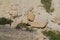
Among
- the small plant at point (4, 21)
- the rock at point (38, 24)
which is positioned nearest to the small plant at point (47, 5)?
the rock at point (38, 24)

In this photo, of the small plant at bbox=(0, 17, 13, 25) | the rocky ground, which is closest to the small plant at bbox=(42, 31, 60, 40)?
the rocky ground

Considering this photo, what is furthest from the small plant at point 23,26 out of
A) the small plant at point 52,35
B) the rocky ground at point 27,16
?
the small plant at point 52,35

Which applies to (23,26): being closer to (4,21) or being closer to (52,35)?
(4,21)

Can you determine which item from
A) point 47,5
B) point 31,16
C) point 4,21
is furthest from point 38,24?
point 4,21

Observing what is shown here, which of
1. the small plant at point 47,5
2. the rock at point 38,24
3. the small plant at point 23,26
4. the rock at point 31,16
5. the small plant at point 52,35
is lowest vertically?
the small plant at point 52,35

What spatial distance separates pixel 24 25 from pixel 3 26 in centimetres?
22

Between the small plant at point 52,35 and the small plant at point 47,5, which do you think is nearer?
the small plant at point 52,35

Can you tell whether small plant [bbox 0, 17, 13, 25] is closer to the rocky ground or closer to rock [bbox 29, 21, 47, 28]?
the rocky ground

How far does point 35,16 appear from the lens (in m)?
2.31

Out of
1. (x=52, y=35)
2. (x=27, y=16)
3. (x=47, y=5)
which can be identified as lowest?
(x=52, y=35)

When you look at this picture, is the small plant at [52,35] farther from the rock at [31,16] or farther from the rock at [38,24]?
the rock at [31,16]

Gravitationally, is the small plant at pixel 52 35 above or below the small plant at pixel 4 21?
below

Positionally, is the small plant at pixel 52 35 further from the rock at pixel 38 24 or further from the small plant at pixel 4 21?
the small plant at pixel 4 21

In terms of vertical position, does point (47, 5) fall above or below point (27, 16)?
above
